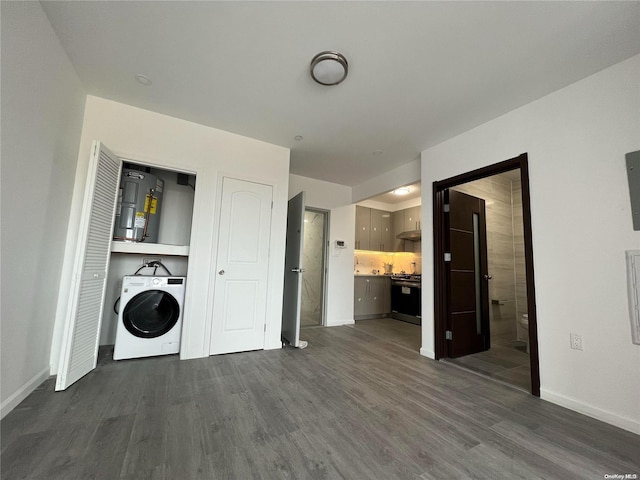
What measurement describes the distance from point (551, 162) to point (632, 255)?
2.91ft

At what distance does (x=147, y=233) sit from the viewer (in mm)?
2885

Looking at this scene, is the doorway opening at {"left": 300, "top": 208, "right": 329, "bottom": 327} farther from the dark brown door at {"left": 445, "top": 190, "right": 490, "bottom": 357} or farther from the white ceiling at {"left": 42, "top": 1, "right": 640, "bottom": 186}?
the white ceiling at {"left": 42, "top": 1, "right": 640, "bottom": 186}

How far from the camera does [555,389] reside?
201cm

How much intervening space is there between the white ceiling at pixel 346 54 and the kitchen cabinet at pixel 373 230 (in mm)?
2802

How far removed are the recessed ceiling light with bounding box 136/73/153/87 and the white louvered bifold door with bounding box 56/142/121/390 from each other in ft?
2.13

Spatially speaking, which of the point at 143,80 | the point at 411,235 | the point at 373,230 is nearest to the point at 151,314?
the point at 143,80

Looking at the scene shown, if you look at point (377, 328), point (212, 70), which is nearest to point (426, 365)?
point (377, 328)

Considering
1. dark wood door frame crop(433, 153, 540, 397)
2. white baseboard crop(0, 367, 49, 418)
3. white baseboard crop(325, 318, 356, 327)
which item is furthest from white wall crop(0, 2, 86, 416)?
dark wood door frame crop(433, 153, 540, 397)

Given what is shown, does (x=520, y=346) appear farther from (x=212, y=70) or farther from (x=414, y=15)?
(x=212, y=70)

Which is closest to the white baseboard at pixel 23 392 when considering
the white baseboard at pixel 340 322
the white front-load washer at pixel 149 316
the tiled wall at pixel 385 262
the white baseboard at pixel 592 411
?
the white front-load washer at pixel 149 316

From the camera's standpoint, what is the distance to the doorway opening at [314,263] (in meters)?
4.77

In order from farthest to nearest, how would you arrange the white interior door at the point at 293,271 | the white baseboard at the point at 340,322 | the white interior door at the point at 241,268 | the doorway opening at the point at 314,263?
the doorway opening at the point at 314,263 < the white baseboard at the point at 340,322 < the white interior door at the point at 293,271 < the white interior door at the point at 241,268

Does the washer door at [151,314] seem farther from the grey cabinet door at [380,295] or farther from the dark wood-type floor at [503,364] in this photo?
the grey cabinet door at [380,295]

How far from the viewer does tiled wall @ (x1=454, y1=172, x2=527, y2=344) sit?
3852mm
